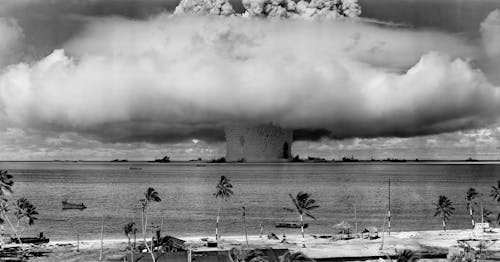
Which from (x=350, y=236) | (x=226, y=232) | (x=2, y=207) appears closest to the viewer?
(x=2, y=207)

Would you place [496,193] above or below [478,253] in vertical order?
above

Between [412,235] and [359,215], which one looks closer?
[412,235]

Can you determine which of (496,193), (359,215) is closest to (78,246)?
(496,193)

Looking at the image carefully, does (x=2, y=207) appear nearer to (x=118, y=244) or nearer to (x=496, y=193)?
(x=118, y=244)

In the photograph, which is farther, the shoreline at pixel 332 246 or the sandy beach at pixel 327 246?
the sandy beach at pixel 327 246

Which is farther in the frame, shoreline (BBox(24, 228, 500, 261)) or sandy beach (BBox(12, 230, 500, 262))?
sandy beach (BBox(12, 230, 500, 262))

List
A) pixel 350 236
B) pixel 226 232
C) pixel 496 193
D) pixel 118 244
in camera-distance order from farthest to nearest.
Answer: pixel 226 232
pixel 496 193
pixel 350 236
pixel 118 244

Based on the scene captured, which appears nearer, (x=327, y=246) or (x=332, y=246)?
(x=332, y=246)
